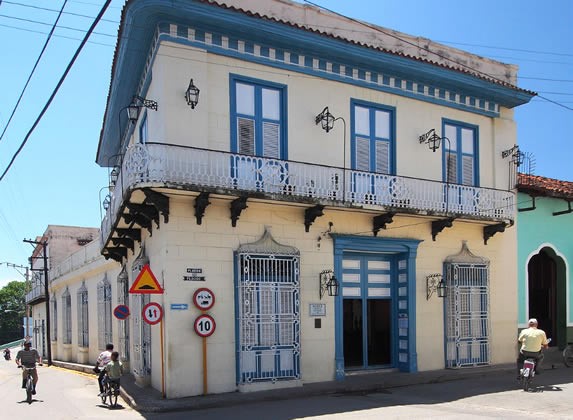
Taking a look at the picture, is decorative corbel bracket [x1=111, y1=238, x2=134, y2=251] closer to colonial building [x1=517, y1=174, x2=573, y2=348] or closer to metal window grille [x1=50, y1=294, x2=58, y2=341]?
colonial building [x1=517, y1=174, x2=573, y2=348]

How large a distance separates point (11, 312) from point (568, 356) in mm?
88578

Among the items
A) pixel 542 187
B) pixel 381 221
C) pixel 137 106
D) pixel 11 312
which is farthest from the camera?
pixel 11 312

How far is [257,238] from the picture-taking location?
483 inches

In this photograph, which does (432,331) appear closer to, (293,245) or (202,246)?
(293,245)

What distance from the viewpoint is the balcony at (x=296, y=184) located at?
11.0 m

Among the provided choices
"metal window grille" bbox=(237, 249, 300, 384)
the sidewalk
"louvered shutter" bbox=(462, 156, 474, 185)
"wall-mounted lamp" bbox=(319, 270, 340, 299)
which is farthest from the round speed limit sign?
"louvered shutter" bbox=(462, 156, 474, 185)

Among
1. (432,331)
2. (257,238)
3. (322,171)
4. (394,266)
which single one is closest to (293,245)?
(257,238)

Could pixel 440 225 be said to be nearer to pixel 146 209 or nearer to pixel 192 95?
pixel 192 95

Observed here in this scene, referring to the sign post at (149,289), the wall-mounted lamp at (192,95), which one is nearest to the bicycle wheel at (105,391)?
the sign post at (149,289)

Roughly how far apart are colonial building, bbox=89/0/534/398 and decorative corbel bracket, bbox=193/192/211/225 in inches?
4.2

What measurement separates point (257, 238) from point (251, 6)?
5.50m

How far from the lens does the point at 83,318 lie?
80.7 feet

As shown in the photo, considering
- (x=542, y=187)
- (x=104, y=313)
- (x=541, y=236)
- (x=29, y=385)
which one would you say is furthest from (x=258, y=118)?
(x=104, y=313)

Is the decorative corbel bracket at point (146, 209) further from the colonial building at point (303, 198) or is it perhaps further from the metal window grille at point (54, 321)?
the metal window grille at point (54, 321)
